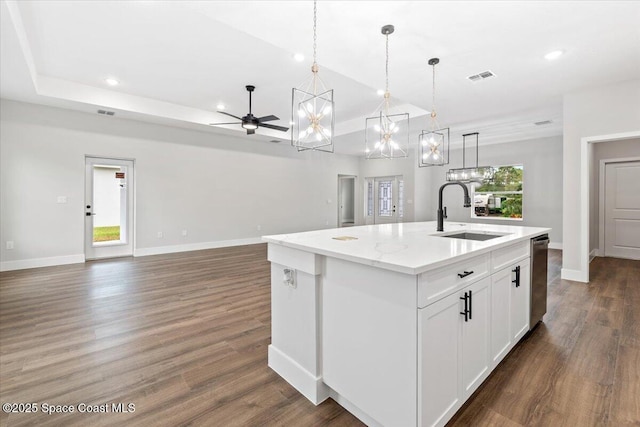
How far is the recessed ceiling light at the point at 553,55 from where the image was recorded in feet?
10.6

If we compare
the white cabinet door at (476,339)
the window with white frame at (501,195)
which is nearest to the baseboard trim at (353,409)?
the white cabinet door at (476,339)

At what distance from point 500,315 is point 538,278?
A: 966 millimetres

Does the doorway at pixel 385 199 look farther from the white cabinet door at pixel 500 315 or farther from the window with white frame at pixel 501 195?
the white cabinet door at pixel 500 315

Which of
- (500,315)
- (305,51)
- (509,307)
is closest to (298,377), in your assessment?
(500,315)

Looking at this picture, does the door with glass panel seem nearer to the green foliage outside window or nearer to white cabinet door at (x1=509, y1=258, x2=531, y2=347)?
the green foliage outside window

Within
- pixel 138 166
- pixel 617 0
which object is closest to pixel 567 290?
pixel 617 0

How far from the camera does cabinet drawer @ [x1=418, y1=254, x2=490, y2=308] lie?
50.2 inches

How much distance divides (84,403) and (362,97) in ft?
17.0

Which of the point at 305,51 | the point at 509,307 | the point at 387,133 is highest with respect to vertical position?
the point at 305,51

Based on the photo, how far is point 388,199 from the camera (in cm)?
1004

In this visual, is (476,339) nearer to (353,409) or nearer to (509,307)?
(509,307)

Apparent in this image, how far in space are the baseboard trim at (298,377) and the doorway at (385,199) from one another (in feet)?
26.5

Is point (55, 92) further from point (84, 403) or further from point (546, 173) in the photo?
point (546, 173)

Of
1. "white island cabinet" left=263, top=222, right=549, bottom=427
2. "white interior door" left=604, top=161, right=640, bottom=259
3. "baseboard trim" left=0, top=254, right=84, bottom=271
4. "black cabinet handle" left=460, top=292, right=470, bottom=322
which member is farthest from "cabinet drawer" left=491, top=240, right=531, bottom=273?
"baseboard trim" left=0, top=254, right=84, bottom=271
